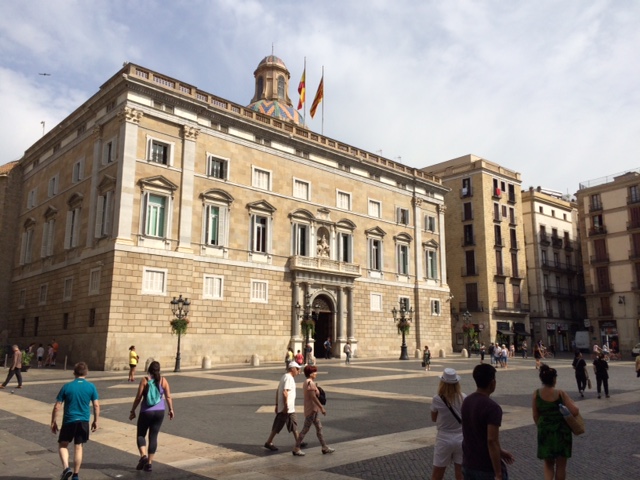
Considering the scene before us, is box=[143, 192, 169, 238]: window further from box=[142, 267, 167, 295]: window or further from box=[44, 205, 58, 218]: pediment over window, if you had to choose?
box=[44, 205, 58, 218]: pediment over window

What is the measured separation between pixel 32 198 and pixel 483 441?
4501cm

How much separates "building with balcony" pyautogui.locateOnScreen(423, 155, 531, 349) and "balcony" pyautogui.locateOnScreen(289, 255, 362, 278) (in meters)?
19.7

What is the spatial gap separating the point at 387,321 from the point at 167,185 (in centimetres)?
2193

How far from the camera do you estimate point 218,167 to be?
35125 millimetres

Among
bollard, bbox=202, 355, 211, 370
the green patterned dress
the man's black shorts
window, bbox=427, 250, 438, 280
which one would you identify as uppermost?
window, bbox=427, 250, 438, 280

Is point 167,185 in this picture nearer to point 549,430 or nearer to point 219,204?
point 219,204

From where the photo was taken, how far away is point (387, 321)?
44.3 meters

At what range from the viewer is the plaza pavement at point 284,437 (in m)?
8.21

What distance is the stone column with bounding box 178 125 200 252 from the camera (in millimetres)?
32094

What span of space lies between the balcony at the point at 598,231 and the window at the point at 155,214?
47770 millimetres

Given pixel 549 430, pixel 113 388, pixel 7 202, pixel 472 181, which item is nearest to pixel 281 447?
pixel 549 430

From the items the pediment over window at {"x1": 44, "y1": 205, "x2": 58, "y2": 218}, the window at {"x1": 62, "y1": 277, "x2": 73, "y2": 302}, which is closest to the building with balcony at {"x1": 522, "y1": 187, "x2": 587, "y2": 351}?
the window at {"x1": 62, "y1": 277, "x2": 73, "y2": 302}

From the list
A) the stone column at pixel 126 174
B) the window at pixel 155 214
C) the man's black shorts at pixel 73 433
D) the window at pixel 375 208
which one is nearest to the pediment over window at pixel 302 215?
the window at pixel 375 208

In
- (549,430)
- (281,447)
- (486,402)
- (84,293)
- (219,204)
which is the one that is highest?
(219,204)
